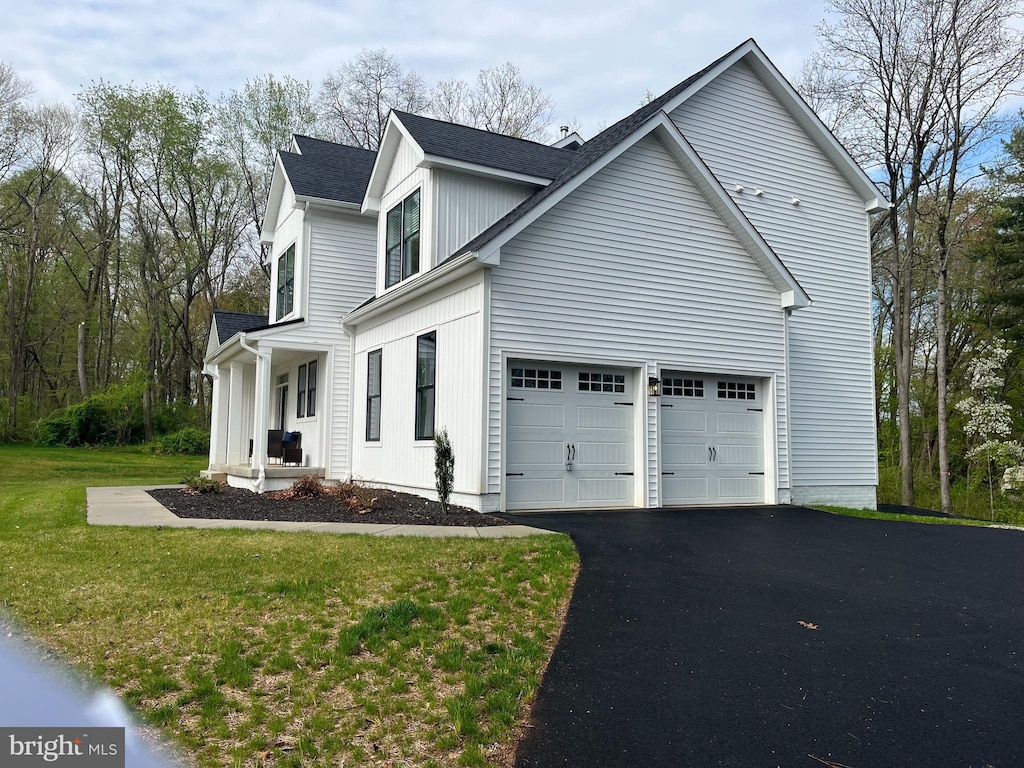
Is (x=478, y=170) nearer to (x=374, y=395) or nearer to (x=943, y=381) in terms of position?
(x=374, y=395)

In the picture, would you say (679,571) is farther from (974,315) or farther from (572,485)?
(974,315)

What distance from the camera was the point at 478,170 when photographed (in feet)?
41.8

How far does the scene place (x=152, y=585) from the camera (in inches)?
A: 228

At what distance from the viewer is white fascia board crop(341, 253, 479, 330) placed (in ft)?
33.6

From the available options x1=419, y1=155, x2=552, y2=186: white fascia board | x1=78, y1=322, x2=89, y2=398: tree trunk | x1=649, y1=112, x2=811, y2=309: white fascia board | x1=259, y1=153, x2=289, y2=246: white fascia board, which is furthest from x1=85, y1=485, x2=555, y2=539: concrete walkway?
x1=78, y1=322, x2=89, y2=398: tree trunk

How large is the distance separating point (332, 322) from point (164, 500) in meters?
4.85

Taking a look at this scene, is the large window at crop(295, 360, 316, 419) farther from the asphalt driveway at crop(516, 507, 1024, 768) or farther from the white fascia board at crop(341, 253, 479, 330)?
the asphalt driveway at crop(516, 507, 1024, 768)

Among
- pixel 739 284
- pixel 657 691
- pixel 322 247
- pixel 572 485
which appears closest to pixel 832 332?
pixel 739 284

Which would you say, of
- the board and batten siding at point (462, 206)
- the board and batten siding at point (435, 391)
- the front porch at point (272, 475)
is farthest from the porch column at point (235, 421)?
the board and batten siding at point (462, 206)

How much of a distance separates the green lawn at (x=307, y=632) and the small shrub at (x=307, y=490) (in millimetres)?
4502

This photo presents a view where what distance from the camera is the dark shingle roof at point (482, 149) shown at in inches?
502

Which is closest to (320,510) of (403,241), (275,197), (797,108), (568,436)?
(568,436)

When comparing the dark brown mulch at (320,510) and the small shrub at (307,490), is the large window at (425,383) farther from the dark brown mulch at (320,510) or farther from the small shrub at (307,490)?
the small shrub at (307,490)

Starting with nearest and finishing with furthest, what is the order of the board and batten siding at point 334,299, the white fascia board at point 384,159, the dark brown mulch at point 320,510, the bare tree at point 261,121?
1. the dark brown mulch at point 320,510
2. the white fascia board at point 384,159
3. the board and batten siding at point 334,299
4. the bare tree at point 261,121
